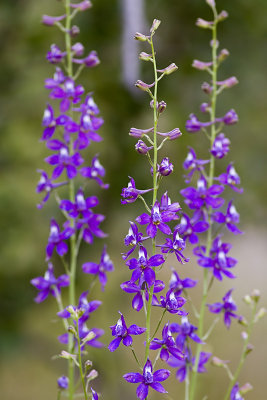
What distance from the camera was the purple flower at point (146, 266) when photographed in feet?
3.53

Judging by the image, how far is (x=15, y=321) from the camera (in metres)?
4.18

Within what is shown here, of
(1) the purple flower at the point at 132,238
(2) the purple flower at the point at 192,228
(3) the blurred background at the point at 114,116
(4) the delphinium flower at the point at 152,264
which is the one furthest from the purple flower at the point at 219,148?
(3) the blurred background at the point at 114,116

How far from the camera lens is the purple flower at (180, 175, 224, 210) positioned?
1.38 metres

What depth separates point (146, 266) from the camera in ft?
3.58

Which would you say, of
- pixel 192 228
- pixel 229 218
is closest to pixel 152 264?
pixel 192 228

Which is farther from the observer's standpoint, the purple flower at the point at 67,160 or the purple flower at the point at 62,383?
the purple flower at the point at 67,160

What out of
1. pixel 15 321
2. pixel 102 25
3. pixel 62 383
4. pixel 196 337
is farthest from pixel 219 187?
pixel 15 321

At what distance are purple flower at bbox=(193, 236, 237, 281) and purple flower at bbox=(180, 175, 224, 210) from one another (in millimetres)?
95

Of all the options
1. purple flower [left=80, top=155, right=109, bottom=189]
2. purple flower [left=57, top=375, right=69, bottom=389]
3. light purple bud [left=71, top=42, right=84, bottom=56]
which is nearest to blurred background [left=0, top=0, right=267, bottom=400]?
light purple bud [left=71, top=42, right=84, bottom=56]

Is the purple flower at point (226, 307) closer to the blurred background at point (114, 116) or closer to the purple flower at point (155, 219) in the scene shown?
the purple flower at point (155, 219)

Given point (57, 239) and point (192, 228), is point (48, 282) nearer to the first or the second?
point (57, 239)

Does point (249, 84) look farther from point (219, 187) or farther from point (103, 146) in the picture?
point (219, 187)

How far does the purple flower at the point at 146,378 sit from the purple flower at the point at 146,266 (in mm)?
160

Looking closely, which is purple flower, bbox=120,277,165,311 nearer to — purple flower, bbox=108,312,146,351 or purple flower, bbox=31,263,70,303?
purple flower, bbox=108,312,146,351
